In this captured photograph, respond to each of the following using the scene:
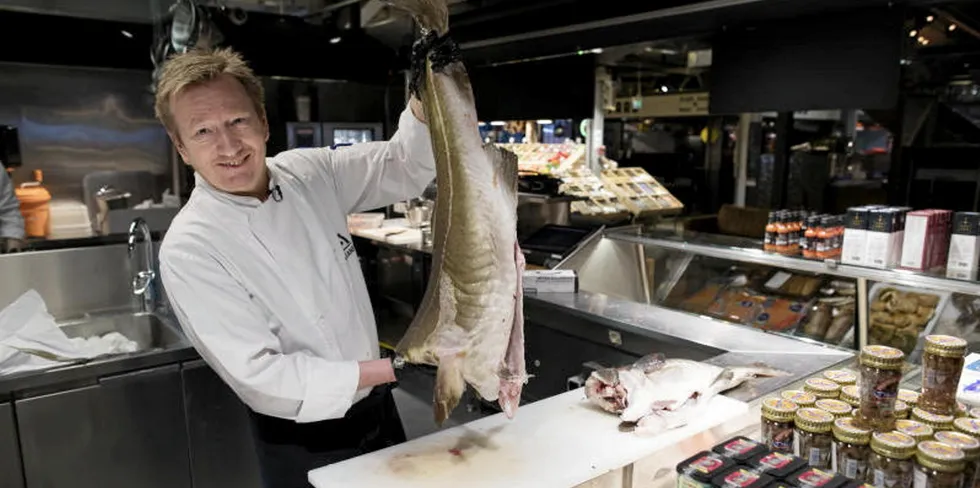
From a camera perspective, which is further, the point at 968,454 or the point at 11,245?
the point at 11,245

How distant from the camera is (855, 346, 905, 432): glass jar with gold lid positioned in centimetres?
143

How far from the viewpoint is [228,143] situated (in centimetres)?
156

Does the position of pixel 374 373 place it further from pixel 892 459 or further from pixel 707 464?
pixel 892 459

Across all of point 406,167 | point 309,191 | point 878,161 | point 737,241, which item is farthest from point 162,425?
point 878,161

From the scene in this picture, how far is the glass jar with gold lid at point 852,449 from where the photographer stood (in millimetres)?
1358

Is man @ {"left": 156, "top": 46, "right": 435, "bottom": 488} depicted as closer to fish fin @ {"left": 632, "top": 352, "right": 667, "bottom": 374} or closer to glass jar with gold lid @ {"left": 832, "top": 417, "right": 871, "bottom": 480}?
fish fin @ {"left": 632, "top": 352, "right": 667, "bottom": 374}

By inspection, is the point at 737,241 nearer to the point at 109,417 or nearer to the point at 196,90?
the point at 196,90

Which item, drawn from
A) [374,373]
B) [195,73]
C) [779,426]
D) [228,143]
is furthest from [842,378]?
[195,73]

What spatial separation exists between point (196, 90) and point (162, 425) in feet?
6.44

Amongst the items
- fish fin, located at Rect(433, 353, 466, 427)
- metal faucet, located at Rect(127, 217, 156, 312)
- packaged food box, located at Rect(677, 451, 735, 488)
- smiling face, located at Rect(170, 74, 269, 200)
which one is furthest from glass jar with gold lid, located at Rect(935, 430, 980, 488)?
metal faucet, located at Rect(127, 217, 156, 312)

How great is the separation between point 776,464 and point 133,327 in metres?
3.25

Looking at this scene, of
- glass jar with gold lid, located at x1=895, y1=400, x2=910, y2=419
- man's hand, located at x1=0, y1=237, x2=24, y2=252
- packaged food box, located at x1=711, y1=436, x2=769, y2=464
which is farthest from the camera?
man's hand, located at x1=0, y1=237, x2=24, y2=252

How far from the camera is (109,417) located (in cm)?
280

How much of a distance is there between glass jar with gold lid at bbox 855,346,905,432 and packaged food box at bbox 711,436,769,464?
27 centimetres
